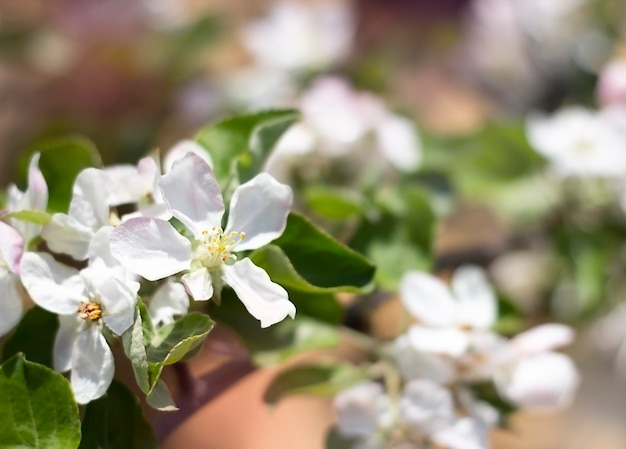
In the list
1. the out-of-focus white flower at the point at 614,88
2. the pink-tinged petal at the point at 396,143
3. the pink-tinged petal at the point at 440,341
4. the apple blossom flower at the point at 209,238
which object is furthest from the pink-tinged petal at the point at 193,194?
the out-of-focus white flower at the point at 614,88

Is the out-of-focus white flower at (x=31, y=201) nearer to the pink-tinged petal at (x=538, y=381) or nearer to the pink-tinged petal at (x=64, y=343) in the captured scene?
the pink-tinged petal at (x=64, y=343)

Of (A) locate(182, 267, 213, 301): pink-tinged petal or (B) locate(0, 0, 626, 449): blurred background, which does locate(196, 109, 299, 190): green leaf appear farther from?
(B) locate(0, 0, 626, 449): blurred background

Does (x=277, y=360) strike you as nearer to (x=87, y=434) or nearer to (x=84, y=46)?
(x=87, y=434)

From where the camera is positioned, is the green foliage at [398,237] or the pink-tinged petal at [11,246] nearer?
the pink-tinged petal at [11,246]

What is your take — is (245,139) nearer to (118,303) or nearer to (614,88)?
(118,303)

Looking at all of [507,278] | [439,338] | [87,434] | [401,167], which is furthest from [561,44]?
[87,434]

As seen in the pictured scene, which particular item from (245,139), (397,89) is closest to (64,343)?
(245,139)
